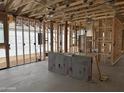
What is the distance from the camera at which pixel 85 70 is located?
14.3 feet

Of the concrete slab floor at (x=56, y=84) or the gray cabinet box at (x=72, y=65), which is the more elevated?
the gray cabinet box at (x=72, y=65)

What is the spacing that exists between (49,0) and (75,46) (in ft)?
18.9

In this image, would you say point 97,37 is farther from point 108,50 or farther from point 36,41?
point 36,41

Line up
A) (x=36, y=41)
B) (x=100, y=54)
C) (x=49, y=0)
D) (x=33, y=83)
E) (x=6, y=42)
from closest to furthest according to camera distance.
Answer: (x=33, y=83) < (x=49, y=0) < (x=6, y=42) < (x=100, y=54) < (x=36, y=41)

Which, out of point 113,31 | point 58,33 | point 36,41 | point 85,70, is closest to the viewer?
point 85,70

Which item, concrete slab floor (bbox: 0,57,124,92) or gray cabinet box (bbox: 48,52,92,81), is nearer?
concrete slab floor (bbox: 0,57,124,92)

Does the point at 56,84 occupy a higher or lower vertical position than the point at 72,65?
lower

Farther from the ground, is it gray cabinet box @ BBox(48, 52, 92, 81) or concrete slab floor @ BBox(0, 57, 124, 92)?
gray cabinet box @ BBox(48, 52, 92, 81)

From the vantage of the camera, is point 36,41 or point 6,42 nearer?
point 6,42

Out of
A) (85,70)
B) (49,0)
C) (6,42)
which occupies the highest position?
(49,0)

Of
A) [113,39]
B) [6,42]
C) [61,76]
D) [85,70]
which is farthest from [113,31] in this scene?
[6,42]

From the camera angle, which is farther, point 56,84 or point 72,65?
point 72,65

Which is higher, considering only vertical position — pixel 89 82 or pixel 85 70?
pixel 85 70

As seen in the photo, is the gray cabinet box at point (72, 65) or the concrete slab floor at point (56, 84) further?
the gray cabinet box at point (72, 65)
